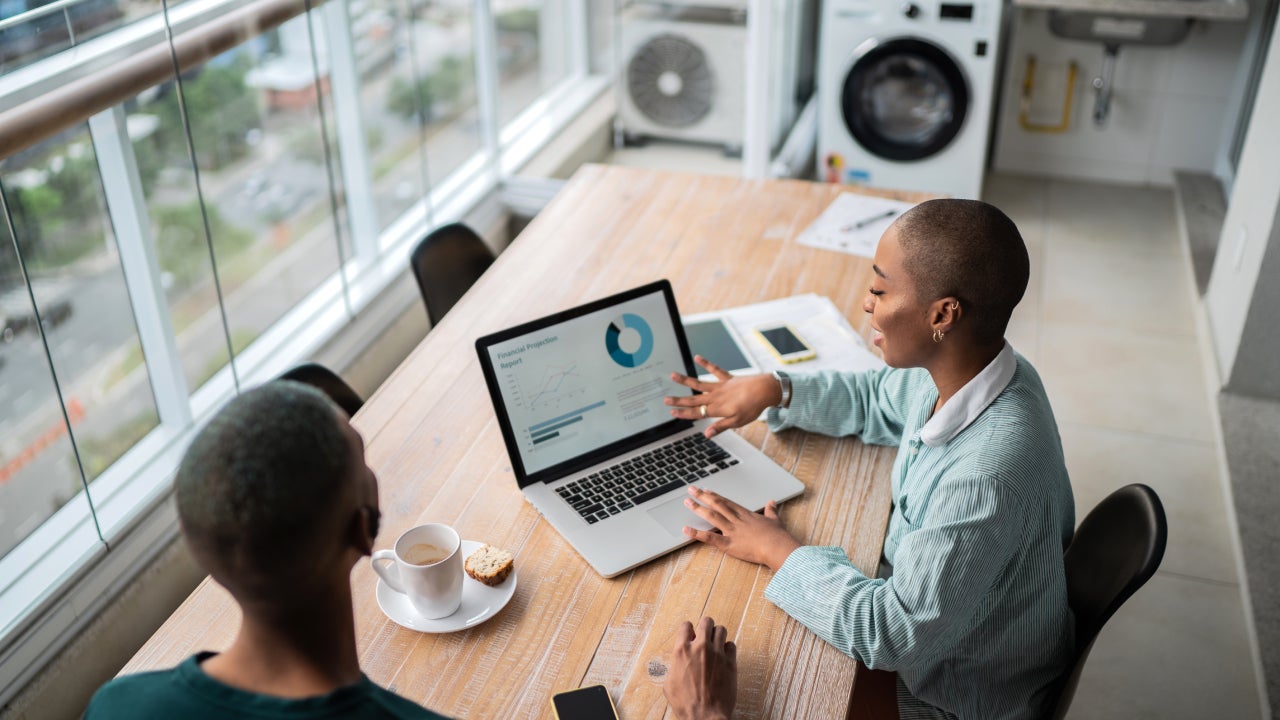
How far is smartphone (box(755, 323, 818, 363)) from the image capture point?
6.82ft

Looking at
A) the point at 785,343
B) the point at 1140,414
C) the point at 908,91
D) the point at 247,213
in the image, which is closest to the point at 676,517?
the point at 785,343

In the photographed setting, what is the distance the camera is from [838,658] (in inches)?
55.7

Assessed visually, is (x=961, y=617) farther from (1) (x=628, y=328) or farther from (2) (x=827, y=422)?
(1) (x=628, y=328)

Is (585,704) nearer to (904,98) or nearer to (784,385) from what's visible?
A: (784,385)

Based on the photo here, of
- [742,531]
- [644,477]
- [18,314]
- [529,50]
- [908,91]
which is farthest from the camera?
[529,50]

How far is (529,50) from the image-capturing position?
14.6 feet

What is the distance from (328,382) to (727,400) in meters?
0.78

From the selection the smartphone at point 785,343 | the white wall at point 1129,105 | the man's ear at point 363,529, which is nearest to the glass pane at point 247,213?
the white wall at point 1129,105

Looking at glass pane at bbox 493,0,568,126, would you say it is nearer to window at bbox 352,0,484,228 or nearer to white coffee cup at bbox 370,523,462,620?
window at bbox 352,0,484,228

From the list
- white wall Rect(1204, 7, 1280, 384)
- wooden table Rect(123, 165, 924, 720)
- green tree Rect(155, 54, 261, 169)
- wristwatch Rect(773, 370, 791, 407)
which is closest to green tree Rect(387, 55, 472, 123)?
green tree Rect(155, 54, 261, 169)

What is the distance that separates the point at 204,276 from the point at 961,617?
16.4 feet

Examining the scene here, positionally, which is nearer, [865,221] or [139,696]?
[139,696]

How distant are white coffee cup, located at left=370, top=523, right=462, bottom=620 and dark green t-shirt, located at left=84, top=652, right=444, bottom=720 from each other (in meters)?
0.42

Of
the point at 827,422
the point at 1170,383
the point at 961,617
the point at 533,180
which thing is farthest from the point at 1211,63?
the point at 961,617
